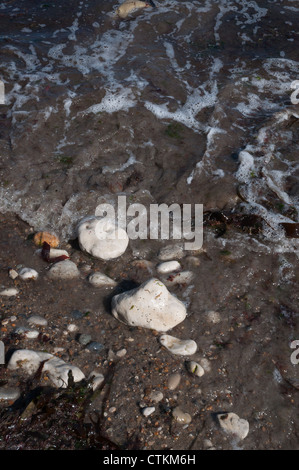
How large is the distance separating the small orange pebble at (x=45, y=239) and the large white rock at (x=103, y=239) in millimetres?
254

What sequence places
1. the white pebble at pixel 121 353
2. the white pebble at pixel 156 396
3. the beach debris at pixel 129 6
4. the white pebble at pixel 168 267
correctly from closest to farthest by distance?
the white pebble at pixel 156 396 < the white pebble at pixel 121 353 < the white pebble at pixel 168 267 < the beach debris at pixel 129 6

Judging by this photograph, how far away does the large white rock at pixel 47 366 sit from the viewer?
108 inches

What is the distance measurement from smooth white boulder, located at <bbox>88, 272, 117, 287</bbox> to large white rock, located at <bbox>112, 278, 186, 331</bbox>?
0.36 m

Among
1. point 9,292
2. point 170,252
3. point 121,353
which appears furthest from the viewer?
point 170,252

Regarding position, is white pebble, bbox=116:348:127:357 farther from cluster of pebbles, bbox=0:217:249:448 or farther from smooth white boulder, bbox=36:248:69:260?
smooth white boulder, bbox=36:248:69:260

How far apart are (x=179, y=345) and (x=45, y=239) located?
1649 mm

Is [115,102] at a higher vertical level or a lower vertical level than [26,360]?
higher

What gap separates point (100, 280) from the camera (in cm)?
345

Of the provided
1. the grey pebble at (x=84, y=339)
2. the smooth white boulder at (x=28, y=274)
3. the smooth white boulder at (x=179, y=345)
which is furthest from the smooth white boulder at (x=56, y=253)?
the smooth white boulder at (x=179, y=345)

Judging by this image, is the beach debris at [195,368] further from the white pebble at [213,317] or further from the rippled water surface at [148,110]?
the rippled water surface at [148,110]

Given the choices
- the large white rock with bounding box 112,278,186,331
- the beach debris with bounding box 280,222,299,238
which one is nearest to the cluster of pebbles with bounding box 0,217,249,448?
the large white rock with bounding box 112,278,186,331

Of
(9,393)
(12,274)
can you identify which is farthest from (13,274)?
(9,393)

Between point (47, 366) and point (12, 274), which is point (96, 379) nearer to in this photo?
point (47, 366)
